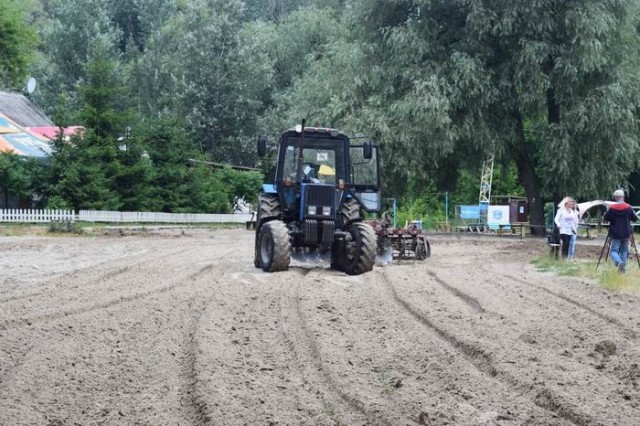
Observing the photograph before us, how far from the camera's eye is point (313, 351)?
8852 mm

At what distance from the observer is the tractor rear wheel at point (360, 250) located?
17078 millimetres

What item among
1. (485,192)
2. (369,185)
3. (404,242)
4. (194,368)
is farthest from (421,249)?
(485,192)

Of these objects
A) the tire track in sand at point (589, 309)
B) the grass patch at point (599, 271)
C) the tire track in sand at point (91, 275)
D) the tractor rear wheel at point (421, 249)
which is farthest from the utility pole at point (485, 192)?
the tire track in sand at point (589, 309)

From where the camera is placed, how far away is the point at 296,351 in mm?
8836

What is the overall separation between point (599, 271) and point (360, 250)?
5069 mm

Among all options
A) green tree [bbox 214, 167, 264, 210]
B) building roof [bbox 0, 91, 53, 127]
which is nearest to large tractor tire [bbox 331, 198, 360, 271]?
green tree [bbox 214, 167, 264, 210]

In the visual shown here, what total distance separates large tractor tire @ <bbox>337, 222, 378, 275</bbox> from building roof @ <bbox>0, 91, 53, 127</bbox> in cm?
3938

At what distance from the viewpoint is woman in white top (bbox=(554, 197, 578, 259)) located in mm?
21375

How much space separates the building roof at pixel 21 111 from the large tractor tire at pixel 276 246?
3877 cm

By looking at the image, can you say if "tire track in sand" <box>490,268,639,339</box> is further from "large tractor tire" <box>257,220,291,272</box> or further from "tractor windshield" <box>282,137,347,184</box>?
"large tractor tire" <box>257,220,291,272</box>

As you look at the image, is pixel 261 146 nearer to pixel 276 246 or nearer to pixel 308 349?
pixel 276 246

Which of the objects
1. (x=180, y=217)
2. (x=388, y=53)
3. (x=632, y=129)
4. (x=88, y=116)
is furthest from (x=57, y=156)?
(x=632, y=129)

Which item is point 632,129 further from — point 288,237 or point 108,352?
point 108,352

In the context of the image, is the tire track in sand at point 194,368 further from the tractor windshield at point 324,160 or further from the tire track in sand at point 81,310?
the tractor windshield at point 324,160
